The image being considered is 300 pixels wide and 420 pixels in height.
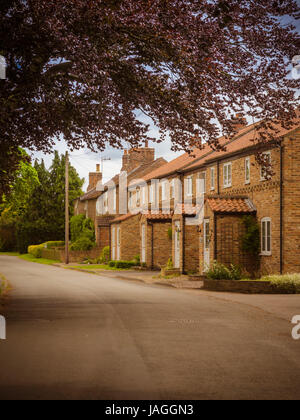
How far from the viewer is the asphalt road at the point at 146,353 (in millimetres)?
6336

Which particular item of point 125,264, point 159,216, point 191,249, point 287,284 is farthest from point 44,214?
point 287,284

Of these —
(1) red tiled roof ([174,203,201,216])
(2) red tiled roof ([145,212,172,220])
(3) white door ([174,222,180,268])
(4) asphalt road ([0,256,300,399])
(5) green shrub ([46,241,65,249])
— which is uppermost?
(1) red tiled roof ([174,203,201,216])

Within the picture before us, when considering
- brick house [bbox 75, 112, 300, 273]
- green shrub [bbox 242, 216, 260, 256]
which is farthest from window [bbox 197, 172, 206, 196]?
green shrub [bbox 242, 216, 260, 256]

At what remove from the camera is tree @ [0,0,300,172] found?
1055 centimetres

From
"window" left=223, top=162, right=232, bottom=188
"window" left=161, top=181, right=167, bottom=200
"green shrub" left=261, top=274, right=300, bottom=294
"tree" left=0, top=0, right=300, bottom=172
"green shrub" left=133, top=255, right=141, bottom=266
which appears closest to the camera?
"tree" left=0, top=0, right=300, bottom=172

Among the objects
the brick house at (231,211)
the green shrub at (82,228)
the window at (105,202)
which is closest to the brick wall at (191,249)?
the brick house at (231,211)

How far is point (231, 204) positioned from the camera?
26.2 meters

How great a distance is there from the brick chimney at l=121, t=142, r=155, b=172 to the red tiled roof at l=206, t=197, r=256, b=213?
25613 millimetres

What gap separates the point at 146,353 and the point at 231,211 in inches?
697

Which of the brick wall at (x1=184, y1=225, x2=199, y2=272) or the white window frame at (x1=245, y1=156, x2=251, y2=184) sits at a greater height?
the white window frame at (x1=245, y1=156, x2=251, y2=184)

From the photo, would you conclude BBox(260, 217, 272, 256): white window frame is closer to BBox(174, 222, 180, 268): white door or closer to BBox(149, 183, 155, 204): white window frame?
BBox(174, 222, 180, 268): white door

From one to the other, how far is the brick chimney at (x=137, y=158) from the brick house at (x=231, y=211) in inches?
487

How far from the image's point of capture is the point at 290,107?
1293cm

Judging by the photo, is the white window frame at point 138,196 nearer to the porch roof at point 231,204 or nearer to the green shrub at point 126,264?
the green shrub at point 126,264
